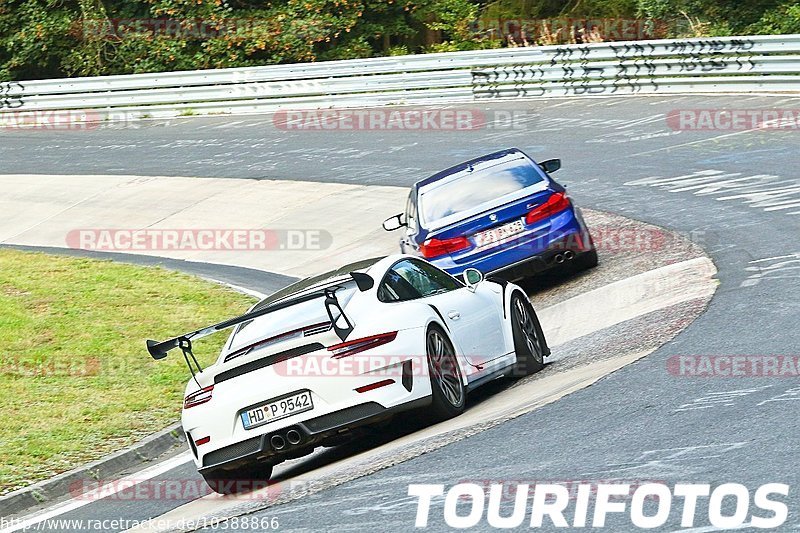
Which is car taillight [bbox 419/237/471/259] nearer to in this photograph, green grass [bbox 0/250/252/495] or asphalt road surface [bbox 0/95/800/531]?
green grass [bbox 0/250/252/495]

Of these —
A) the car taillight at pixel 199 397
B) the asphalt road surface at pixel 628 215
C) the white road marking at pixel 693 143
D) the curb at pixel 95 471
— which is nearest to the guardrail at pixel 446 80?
the asphalt road surface at pixel 628 215

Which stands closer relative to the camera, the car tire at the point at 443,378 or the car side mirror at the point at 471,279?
the car tire at the point at 443,378

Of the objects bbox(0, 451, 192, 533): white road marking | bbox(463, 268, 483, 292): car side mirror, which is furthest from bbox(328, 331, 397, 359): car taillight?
bbox(0, 451, 192, 533): white road marking

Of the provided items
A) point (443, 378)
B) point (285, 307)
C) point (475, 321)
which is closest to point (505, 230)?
point (475, 321)

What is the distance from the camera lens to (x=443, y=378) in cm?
914

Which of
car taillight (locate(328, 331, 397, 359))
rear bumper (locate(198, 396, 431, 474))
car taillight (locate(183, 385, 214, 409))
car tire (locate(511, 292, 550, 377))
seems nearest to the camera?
rear bumper (locate(198, 396, 431, 474))

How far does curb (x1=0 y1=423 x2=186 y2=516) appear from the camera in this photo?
9398 millimetres

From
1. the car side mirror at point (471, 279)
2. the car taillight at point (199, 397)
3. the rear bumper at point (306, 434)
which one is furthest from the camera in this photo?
the car side mirror at point (471, 279)

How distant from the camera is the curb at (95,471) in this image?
940cm

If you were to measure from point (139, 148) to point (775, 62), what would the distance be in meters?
13.7

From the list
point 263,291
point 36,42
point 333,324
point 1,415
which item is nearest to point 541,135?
point 263,291

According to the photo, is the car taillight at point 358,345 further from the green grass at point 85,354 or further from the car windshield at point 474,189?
the car windshield at point 474,189

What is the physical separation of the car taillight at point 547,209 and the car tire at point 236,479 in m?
5.99

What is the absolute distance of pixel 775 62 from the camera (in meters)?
24.9
